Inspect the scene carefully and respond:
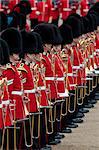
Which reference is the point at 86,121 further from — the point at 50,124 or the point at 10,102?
the point at 10,102

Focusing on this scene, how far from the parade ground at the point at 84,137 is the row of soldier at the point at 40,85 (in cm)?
11

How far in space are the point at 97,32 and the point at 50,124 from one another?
5.09m

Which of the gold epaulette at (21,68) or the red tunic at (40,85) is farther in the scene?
the red tunic at (40,85)

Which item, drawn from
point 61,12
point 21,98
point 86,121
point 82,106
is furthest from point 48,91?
point 61,12

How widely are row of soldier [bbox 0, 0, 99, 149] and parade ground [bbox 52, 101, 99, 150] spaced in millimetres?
113

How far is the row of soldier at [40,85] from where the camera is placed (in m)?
8.17

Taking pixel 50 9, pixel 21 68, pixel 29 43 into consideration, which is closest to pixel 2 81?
pixel 21 68

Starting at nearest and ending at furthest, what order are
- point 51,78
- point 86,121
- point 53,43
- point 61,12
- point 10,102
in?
point 10,102, point 51,78, point 53,43, point 86,121, point 61,12

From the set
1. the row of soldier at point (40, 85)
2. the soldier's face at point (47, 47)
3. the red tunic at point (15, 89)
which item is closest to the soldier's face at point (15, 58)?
the row of soldier at point (40, 85)

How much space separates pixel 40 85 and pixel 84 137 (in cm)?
162

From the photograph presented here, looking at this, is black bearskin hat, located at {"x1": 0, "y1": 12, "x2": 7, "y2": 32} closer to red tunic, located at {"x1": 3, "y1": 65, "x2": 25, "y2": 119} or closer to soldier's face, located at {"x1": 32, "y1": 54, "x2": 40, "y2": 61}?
soldier's face, located at {"x1": 32, "y1": 54, "x2": 40, "y2": 61}

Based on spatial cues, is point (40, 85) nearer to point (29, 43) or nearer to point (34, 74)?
point (34, 74)

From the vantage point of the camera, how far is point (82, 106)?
12.3 metres

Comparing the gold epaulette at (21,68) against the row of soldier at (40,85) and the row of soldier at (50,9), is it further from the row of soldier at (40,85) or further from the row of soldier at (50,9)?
the row of soldier at (50,9)
